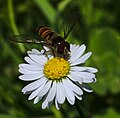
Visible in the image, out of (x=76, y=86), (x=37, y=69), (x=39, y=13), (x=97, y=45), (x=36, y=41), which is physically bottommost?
(x=76, y=86)

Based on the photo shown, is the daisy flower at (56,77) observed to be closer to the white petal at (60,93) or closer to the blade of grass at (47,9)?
the white petal at (60,93)

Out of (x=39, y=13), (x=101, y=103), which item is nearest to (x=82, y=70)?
(x=101, y=103)

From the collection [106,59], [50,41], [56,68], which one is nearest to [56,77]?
[56,68]

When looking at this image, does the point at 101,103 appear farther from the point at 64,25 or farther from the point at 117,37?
the point at 64,25

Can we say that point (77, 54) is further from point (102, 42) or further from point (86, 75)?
point (102, 42)

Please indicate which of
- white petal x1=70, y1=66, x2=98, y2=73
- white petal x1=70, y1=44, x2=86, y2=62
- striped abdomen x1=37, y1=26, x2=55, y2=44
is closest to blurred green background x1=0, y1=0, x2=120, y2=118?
striped abdomen x1=37, y1=26, x2=55, y2=44
